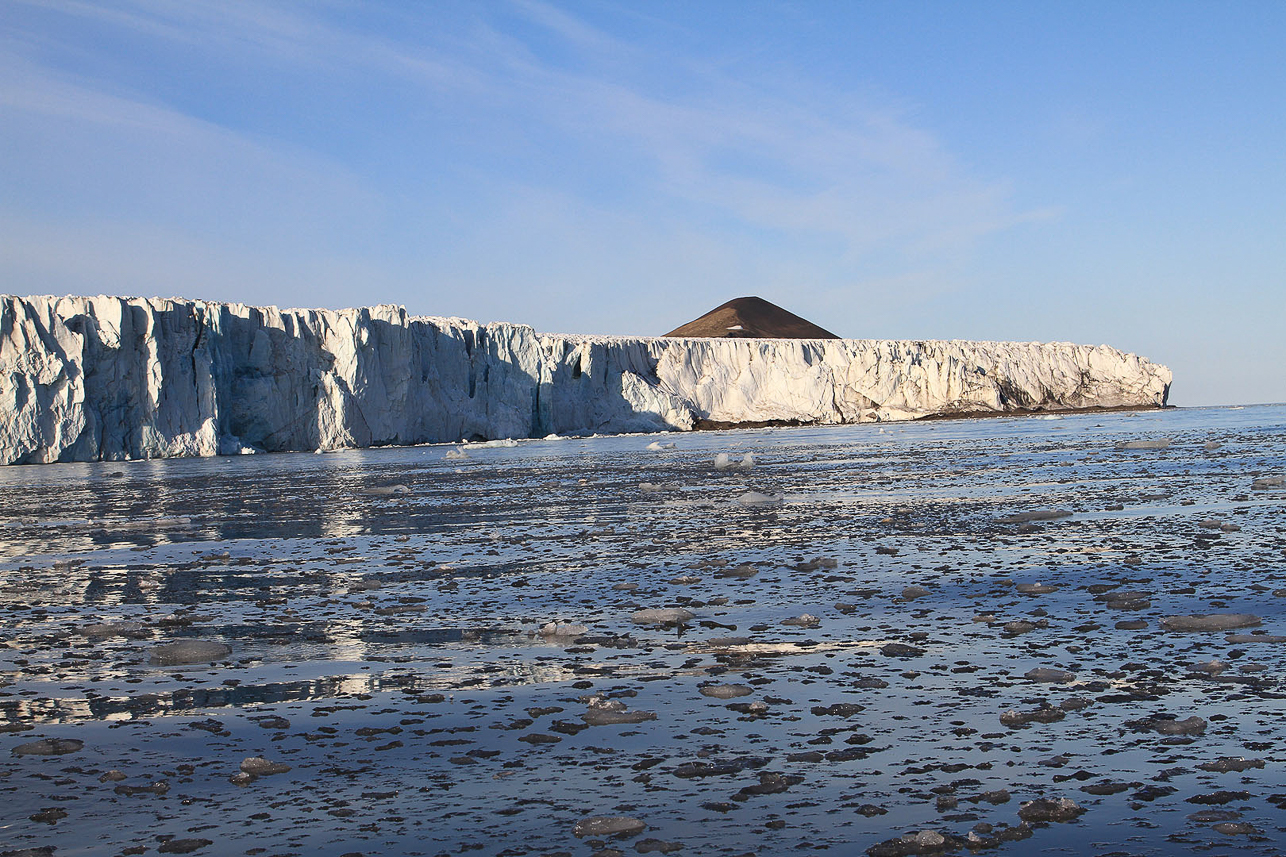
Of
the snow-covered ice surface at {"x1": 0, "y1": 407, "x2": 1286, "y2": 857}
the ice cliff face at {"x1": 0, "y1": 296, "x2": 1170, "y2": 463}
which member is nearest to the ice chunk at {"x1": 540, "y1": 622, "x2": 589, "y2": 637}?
the snow-covered ice surface at {"x1": 0, "y1": 407, "x2": 1286, "y2": 857}

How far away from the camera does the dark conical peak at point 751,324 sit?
11225 centimetres

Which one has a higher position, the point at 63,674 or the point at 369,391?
the point at 369,391

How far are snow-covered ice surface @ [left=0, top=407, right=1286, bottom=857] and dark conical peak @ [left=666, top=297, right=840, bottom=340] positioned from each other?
101930mm

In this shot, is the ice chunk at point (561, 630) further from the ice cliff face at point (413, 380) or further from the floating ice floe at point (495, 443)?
the floating ice floe at point (495, 443)

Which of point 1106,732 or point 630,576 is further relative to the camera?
point 630,576

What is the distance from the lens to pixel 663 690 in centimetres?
396

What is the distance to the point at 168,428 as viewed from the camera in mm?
30406

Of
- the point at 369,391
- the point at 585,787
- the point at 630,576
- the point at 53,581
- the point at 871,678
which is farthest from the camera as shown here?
the point at 369,391

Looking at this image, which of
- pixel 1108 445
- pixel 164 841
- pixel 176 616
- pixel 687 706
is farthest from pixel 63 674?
pixel 1108 445

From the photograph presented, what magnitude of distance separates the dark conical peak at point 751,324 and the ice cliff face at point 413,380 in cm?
5820

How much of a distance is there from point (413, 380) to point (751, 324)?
8260cm

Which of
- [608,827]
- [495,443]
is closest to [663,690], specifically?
[608,827]

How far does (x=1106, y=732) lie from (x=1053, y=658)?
0.99 metres

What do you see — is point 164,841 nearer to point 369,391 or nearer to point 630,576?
point 630,576
